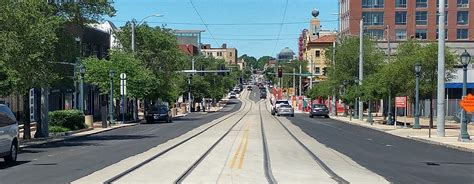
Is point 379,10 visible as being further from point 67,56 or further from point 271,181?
point 271,181

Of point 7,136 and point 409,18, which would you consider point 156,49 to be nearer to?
point 7,136

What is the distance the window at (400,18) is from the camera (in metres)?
113

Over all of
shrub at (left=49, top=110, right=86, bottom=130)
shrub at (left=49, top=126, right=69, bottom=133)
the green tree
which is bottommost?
shrub at (left=49, top=126, right=69, bottom=133)

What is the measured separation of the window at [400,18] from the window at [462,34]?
8.29 meters

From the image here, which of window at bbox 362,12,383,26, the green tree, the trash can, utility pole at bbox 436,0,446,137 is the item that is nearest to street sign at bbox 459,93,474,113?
utility pole at bbox 436,0,446,137

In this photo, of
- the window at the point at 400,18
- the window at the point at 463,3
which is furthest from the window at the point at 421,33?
the window at the point at 463,3

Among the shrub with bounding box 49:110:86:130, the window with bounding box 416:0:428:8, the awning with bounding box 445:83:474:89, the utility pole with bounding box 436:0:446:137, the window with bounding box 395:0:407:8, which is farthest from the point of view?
the window with bounding box 395:0:407:8

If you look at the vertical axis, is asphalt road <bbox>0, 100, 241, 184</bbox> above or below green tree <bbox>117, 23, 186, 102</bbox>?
below

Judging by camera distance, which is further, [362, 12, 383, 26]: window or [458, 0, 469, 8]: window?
[362, 12, 383, 26]: window

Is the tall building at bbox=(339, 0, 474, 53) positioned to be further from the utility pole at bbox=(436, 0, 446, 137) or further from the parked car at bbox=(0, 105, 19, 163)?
the parked car at bbox=(0, 105, 19, 163)

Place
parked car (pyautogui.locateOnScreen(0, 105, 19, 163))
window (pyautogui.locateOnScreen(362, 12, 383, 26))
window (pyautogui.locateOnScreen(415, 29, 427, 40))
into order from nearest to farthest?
parked car (pyautogui.locateOnScreen(0, 105, 19, 163)), window (pyautogui.locateOnScreen(415, 29, 427, 40)), window (pyautogui.locateOnScreen(362, 12, 383, 26))

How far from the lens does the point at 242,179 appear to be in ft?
51.6

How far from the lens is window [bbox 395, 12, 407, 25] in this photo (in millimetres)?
112812

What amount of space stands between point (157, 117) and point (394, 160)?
127 ft
